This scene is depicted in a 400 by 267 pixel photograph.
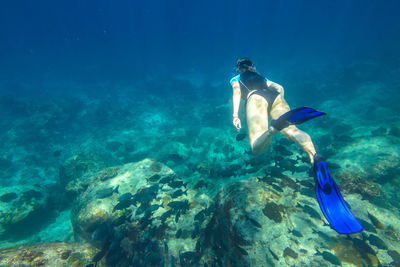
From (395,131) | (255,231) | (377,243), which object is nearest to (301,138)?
(255,231)

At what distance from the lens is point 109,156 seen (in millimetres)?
12672

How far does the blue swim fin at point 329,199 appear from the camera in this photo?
293 centimetres

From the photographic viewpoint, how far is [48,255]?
14.6 feet

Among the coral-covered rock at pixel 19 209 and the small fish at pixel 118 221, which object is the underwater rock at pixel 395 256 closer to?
the small fish at pixel 118 221

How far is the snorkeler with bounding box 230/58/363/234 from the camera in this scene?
9.77 ft

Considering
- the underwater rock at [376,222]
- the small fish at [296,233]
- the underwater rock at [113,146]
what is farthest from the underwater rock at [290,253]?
the underwater rock at [113,146]

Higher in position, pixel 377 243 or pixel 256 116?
pixel 256 116

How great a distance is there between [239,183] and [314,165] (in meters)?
2.14

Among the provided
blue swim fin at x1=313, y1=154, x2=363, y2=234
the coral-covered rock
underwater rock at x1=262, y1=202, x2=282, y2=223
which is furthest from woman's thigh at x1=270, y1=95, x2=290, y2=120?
the coral-covered rock

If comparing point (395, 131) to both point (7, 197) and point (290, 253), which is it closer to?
point (290, 253)

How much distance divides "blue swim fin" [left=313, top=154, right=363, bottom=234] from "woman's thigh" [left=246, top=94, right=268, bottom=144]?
4.12ft

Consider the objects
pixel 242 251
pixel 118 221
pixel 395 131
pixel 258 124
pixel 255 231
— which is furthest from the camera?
pixel 395 131

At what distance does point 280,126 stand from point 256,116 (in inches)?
42.0

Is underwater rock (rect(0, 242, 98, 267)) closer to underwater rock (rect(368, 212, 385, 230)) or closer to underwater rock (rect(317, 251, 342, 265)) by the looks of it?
underwater rock (rect(317, 251, 342, 265))
